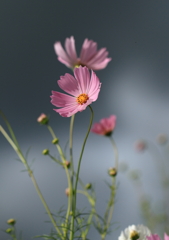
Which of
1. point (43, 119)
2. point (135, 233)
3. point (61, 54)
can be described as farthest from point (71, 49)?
point (135, 233)

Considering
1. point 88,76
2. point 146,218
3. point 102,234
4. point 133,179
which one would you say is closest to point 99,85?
point 88,76

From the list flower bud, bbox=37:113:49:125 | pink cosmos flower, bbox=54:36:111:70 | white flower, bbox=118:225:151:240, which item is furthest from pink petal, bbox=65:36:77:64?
white flower, bbox=118:225:151:240

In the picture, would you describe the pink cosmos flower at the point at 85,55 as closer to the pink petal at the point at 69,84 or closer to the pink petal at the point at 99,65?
the pink petal at the point at 99,65

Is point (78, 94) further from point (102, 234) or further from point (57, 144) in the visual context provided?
point (102, 234)

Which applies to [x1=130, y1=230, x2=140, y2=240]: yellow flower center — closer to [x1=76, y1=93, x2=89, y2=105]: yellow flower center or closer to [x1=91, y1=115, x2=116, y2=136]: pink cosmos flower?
[x1=76, y1=93, x2=89, y2=105]: yellow flower center

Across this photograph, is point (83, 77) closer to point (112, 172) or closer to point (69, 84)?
point (69, 84)

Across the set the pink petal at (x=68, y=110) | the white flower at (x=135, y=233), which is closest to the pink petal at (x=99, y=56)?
the pink petal at (x=68, y=110)

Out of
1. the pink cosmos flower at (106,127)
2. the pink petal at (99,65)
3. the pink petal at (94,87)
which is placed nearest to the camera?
the pink petal at (94,87)
